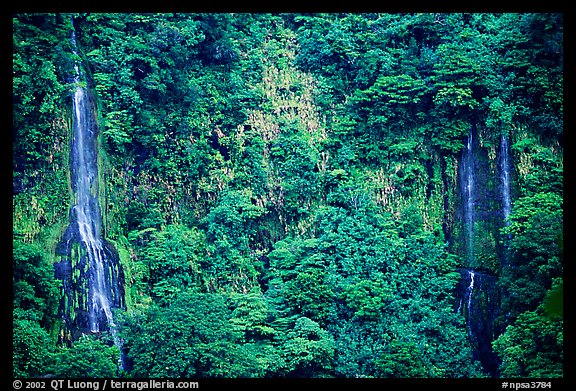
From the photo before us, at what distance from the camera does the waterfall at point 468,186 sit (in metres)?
17.3

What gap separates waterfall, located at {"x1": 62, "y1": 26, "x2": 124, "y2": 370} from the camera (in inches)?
598

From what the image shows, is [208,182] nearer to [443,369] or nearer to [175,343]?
[175,343]

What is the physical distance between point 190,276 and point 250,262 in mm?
1384

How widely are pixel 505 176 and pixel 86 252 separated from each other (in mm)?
8550

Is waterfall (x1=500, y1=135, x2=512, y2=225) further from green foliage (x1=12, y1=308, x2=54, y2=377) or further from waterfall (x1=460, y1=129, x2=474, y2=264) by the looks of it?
green foliage (x1=12, y1=308, x2=54, y2=377)

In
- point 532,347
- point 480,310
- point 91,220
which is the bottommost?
point 532,347

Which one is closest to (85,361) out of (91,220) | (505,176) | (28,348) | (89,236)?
(28,348)

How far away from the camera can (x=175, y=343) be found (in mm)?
14219

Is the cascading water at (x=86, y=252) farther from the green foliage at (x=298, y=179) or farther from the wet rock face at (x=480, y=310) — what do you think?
the wet rock face at (x=480, y=310)

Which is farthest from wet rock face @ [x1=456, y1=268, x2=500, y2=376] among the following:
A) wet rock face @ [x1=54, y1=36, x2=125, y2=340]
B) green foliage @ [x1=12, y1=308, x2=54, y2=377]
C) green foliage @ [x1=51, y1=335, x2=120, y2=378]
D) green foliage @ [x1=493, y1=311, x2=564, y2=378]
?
green foliage @ [x1=12, y1=308, x2=54, y2=377]

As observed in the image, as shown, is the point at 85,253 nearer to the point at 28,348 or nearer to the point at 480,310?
the point at 28,348

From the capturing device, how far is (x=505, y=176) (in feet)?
56.2

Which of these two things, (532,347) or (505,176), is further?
(505,176)
